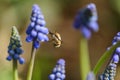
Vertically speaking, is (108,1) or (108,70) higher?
(108,1)

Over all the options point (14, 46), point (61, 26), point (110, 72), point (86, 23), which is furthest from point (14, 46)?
point (61, 26)

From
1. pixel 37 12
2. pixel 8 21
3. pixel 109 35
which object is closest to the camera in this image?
pixel 37 12

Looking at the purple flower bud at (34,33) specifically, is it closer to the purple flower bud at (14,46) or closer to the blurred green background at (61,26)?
the purple flower bud at (14,46)

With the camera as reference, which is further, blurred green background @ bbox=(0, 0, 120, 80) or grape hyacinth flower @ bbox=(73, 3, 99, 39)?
blurred green background @ bbox=(0, 0, 120, 80)

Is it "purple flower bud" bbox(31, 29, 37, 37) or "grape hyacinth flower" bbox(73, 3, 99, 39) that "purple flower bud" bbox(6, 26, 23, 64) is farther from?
"grape hyacinth flower" bbox(73, 3, 99, 39)

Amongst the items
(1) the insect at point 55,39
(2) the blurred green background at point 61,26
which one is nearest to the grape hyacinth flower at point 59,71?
(1) the insect at point 55,39

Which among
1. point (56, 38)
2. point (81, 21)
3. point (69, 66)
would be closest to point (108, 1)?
point (69, 66)

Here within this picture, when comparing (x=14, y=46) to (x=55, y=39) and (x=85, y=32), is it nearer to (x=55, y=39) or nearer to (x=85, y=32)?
(x=55, y=39)

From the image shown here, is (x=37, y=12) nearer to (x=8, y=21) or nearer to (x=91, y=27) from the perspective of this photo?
(x=91, y=27)

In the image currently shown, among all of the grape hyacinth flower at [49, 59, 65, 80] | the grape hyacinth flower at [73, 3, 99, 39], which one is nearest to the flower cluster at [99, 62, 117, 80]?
the grape hyacinth flower at [49, 59, 65, 80]
